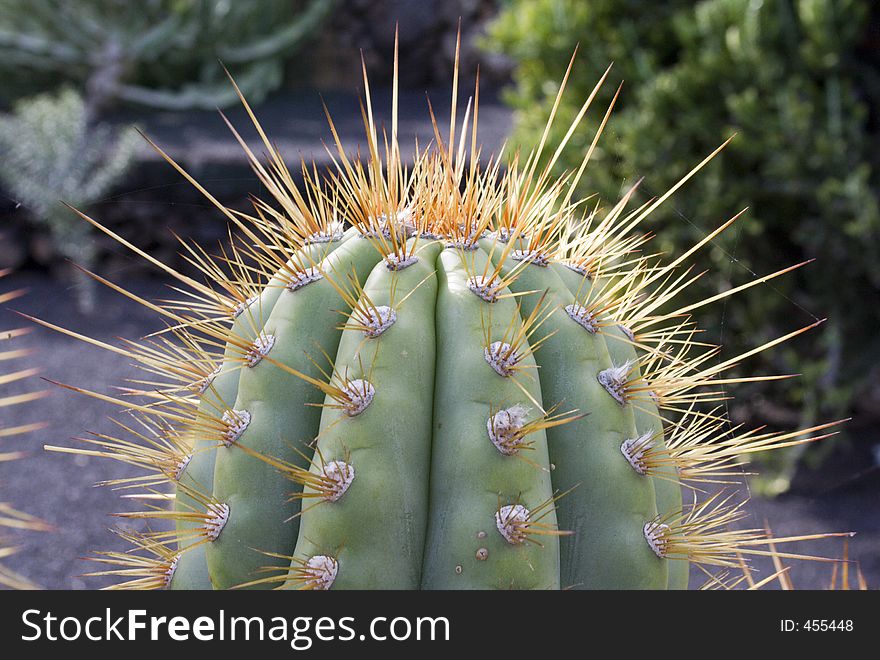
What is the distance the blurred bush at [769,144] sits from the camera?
2764 millimetres

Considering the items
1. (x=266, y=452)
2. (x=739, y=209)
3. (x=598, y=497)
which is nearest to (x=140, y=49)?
(x=739, y=209)

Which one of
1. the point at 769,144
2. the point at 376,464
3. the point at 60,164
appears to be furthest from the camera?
the point at 60,164

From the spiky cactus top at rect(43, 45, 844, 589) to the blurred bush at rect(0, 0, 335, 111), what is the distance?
603 cm

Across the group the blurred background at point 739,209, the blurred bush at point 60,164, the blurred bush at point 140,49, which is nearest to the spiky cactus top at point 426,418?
the blurred background at point 739,209

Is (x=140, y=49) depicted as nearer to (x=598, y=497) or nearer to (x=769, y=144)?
(x=769, y=144)

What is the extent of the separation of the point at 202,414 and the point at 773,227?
254 centimetres

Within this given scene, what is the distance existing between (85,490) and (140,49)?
15.2 ft

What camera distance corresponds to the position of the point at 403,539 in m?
0.87

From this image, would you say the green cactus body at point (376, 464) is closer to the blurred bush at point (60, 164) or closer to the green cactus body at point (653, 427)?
the green cactus body at point (653, 427)

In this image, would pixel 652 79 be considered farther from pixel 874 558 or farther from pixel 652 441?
pixel 652 441

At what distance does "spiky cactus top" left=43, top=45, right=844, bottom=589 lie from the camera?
86 cm

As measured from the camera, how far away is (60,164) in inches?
188

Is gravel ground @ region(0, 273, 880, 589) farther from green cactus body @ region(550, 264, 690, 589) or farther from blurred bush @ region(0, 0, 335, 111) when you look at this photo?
blurred bush @ region(0, 0, 335, 111)

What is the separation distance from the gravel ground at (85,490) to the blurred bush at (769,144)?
0.25m
